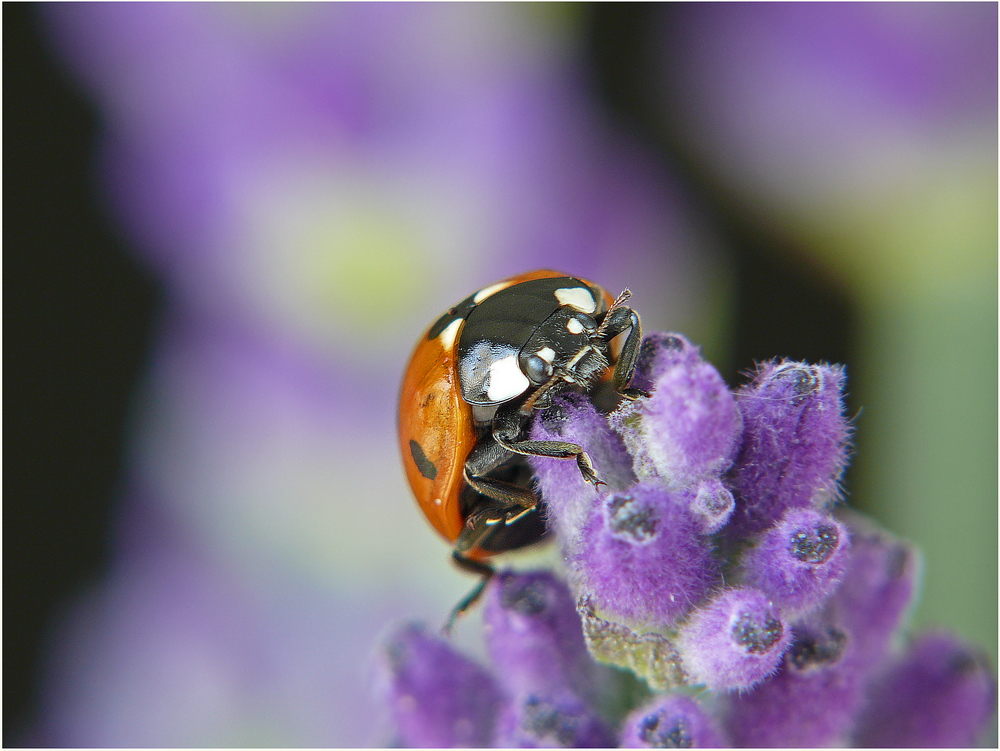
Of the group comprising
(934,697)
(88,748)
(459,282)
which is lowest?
(88,748)

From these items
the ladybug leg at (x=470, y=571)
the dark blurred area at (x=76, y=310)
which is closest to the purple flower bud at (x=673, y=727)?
the ladybug leg at (x=470, y=571)

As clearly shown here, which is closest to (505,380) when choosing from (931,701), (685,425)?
(685,425)

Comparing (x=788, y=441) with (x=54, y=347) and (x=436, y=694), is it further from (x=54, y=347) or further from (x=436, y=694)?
(x=54, y=347)

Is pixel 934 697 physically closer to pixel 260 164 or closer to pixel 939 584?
pixel 939 584

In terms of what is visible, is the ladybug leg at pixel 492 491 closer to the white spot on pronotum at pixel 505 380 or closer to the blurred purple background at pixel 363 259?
the white spot on pronotum at pixel 505 380

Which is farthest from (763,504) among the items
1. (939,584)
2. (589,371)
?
(939,584)

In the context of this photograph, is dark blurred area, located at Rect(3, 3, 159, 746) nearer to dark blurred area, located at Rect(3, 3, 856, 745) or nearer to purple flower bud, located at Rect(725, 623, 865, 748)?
dark blurred area, located at Rect(3, 3, 856, 745)

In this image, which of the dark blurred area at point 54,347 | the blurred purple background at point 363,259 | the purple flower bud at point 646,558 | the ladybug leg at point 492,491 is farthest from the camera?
the dark blurred area at point 54,347
